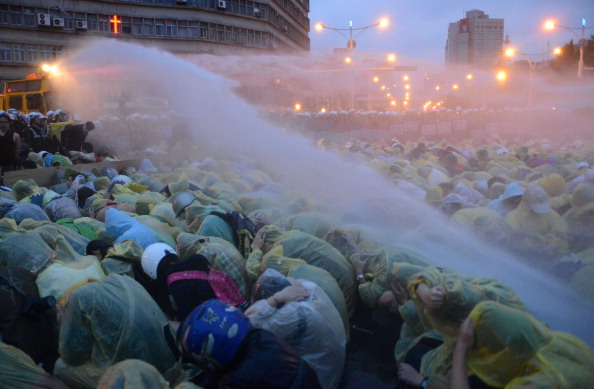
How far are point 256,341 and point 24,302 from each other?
1.76 meters

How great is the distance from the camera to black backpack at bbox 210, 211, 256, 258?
4.53m

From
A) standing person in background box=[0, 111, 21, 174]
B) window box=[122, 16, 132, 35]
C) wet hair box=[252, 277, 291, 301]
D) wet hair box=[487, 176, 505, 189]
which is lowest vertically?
wet hair box=[252, 277, 291, 301]

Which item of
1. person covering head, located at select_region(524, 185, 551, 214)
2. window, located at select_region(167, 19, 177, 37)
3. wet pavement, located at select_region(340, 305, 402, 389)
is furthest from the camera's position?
window, located at select_region(167, 19, 177, 37)

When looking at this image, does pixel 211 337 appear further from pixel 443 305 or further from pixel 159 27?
pixel 159 27

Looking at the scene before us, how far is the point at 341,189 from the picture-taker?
25.1 ft

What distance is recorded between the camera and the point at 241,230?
4.60m

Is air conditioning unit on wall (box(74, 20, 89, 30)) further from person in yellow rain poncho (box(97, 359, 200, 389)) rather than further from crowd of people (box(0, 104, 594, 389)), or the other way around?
person in yellow rain poncho (box(97, 359, 200, 389))

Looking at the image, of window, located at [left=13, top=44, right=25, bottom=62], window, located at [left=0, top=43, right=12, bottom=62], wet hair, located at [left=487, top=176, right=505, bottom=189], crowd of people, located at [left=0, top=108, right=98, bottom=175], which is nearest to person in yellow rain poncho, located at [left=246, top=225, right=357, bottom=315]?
wet hair, located at [left=487, top=176, right=505, bottom=189]

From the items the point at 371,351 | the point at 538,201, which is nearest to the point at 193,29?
the point at 538,201

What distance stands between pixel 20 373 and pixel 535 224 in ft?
15.4

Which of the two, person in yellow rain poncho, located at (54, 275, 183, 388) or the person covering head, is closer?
person in yellow rain poncho, located at (54, 275, 183, 388)

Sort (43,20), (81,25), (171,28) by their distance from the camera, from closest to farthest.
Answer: (43,20) → (81,25) → (171,28)

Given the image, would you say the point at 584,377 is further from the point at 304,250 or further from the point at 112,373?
the point at 304,250

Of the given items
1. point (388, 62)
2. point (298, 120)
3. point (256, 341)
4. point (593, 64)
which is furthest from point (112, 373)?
point (593, 64)
